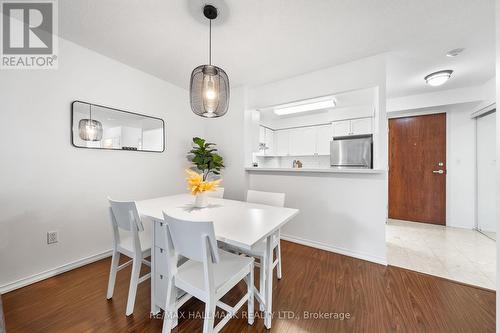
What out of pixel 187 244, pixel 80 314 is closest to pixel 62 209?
pixel 80 314

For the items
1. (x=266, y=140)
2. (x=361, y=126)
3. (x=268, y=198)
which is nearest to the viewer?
(x=268, y=198)

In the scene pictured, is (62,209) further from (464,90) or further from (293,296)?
(464,90)

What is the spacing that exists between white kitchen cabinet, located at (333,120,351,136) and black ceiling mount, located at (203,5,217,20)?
3.26 meters

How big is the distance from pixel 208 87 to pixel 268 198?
1209mm

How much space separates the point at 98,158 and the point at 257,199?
1918mm

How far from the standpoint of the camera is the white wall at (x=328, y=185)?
7.19 ft

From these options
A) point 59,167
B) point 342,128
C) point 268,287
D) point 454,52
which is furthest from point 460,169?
point 59,167

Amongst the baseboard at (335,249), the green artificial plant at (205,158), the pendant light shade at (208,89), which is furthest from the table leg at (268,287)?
the green artificial plant at (205,158)

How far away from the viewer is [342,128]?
3.98 meters

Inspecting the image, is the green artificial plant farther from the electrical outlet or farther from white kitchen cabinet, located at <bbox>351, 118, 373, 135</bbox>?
white kitchen cabinet, located at <bbox>351, 118, 373, 135</bbox>

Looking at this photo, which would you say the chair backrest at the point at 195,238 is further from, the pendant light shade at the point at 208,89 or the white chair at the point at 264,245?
the pendant light shade at the point at 208,89

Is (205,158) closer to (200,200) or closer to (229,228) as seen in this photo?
(200,200)

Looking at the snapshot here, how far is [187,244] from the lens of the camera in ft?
3.39

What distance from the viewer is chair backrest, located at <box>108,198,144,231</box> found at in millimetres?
1338
